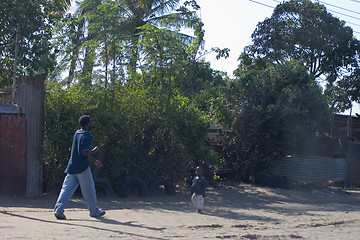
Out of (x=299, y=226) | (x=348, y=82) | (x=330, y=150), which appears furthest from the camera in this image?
(x=348, y=82)

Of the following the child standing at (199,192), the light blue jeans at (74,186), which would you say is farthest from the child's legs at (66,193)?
the child standing at (199,192)

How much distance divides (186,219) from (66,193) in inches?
93.0

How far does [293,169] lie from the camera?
A: 14.6 meters

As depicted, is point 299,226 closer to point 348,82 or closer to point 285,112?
point 285,112

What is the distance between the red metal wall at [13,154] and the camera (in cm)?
960

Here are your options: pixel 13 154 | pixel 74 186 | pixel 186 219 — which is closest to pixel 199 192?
pixel 186 219

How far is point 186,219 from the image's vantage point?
325 inches

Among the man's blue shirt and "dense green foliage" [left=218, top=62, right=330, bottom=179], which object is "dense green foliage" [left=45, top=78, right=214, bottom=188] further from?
the man's blue shirt

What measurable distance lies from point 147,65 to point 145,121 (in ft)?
5.61

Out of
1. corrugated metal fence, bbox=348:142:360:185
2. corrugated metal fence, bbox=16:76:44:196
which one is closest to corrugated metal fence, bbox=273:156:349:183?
corrugated metal fence, bbox=348:142:360:185

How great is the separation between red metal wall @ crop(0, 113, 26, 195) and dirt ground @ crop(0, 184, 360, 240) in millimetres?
348

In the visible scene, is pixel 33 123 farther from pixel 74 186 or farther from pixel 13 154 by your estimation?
pixel 74 186

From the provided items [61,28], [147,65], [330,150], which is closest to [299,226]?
[147,65]

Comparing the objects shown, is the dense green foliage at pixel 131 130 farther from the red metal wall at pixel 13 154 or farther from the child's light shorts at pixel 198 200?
the child's light shorts at pixel 198 200
